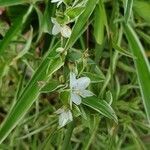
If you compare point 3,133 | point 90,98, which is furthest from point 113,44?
point 3,133

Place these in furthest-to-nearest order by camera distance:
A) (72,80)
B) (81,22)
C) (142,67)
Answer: (142,67)
(81,22)
(72,80)

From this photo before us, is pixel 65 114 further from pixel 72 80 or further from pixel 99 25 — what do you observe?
pixel 99 25

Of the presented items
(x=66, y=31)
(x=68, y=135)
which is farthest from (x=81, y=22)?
(x=68, y=135)

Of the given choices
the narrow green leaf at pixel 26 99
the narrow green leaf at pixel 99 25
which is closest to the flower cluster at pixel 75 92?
the narrow green leaf at pixel 26 99

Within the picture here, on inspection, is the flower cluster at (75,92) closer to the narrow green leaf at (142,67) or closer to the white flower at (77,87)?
the white flower at (77,87)

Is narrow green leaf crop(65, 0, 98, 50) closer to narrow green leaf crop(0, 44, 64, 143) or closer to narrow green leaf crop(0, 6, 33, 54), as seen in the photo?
narrow green leaf crop(0, 44, 64, 143)

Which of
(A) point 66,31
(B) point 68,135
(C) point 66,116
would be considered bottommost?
(B) point 68,135
